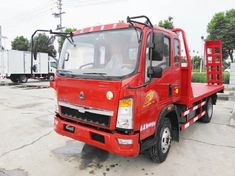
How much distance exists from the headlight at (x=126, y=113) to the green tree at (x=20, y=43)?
1477 inches

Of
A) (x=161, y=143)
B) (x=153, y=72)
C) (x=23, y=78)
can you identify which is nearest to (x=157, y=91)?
(x=153, y=72)

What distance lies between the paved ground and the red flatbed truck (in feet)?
1.25

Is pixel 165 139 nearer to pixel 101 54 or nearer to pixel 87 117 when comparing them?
pixel 87 117

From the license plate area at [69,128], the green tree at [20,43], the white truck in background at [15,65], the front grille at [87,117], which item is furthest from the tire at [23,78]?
the green tree at [20,43]

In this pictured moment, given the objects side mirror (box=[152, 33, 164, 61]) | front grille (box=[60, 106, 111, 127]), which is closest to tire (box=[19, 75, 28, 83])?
front grille (box=[60, 106, 111, 127])

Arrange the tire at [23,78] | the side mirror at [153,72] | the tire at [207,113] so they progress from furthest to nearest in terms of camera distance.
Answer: the tire at [23,78]
the tire at [207,113]
the side mirror at [153,72]

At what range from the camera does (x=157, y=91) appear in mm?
3365

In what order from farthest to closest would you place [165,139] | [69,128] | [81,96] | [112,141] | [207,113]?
[207,113]
[165,139]
[69,128]
[81,96]
[112,141]

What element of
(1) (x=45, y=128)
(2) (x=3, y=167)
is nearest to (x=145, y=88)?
(2) (x=3, y=167)

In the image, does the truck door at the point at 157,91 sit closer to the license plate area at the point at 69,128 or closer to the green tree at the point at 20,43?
the license plate area at the point at 69,128

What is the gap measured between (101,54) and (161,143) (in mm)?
1722

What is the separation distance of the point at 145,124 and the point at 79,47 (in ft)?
5.54

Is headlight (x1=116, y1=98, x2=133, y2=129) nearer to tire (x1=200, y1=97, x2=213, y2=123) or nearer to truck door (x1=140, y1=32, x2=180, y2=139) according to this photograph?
truck door (x1=140, y1=32, x2=180, y2=139)

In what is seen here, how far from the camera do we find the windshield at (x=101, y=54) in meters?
3.03
